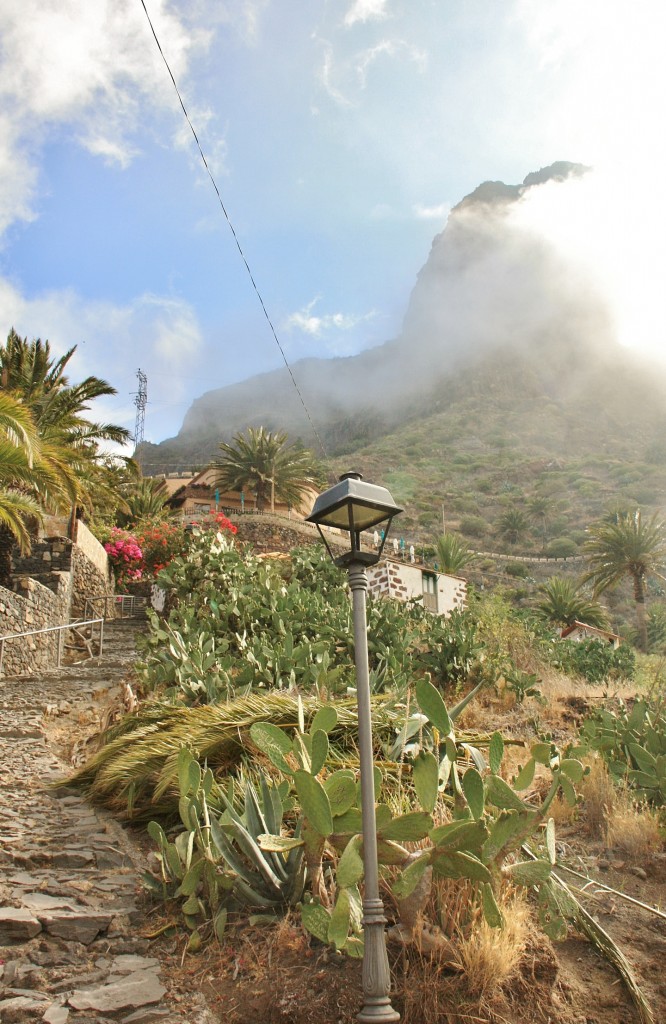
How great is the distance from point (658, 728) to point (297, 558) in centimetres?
721

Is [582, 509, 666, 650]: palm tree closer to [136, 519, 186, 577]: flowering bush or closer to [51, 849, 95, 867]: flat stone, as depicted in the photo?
[136, 519, 186, 577]: flowering bush

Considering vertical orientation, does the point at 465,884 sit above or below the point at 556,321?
below

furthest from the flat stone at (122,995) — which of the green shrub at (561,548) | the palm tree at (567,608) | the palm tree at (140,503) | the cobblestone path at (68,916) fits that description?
the green shrub at (561,548)

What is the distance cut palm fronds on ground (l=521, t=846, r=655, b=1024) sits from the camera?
106 inches

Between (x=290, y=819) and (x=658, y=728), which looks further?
(x=658, y=728)

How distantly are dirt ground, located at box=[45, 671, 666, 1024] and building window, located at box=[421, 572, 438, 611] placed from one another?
15.1m

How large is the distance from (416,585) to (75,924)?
15.8 meters

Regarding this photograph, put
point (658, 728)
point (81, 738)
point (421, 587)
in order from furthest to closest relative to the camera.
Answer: point (421, 587), point (81, 738), point (658, 728)

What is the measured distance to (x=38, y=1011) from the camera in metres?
2.57

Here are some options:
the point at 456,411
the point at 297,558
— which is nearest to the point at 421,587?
the point at 297,558

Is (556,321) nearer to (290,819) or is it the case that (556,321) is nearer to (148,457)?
(148,457)

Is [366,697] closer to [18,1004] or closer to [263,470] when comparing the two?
[18,1004]

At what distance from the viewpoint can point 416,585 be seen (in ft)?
61.0

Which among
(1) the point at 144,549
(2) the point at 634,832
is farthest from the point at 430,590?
(2) the point at 634,832
